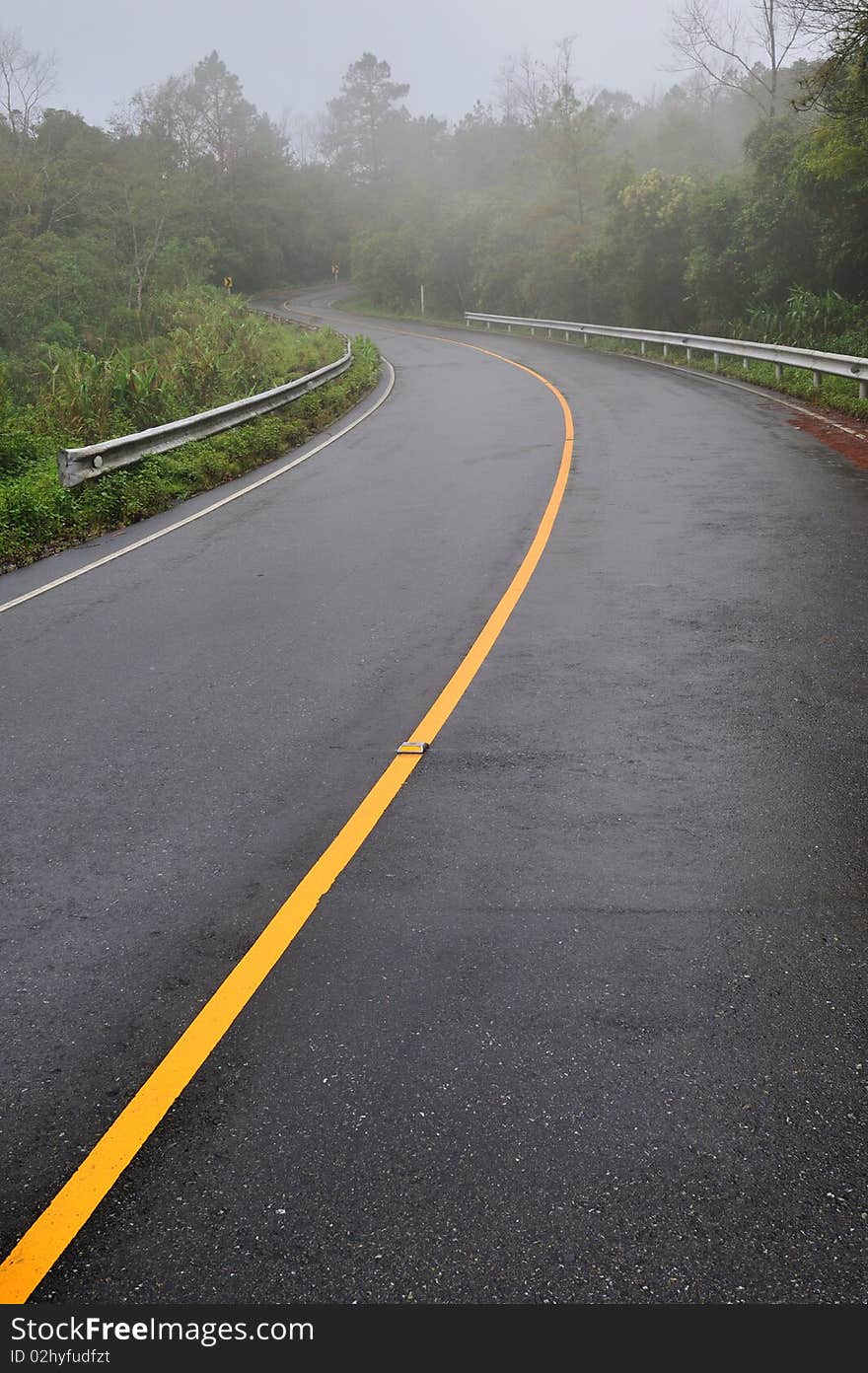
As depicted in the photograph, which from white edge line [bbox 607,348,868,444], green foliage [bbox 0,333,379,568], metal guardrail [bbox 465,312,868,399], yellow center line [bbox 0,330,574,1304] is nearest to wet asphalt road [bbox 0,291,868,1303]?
yellow center line [bbox 0,330,574,1304]

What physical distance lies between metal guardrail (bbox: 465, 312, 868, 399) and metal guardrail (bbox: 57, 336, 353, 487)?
33.5ft

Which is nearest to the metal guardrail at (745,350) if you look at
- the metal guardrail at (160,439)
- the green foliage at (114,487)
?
the green foliage at (114,487)

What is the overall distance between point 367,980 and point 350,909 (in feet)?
1.65

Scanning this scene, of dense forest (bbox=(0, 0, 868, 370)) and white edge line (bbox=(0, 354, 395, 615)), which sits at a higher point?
dense forest (bbox=(0, 0, 868, 370))

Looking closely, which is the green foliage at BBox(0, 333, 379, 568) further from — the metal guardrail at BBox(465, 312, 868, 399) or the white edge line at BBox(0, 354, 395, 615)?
the metal guardrail at BBox(465, 312, 868, 399)

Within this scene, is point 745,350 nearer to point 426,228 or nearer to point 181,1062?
point 181,1062

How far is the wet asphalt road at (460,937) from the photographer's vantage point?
8.65 feet

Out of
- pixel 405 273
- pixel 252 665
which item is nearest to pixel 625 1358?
pixel 252 665

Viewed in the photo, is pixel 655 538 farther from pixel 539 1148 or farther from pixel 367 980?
pixel 539 1148

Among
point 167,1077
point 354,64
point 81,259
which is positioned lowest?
point 167,1077

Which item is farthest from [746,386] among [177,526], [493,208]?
[493,208]

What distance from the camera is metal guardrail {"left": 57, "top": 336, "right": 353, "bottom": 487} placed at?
13.5 metres

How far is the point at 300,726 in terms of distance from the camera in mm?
6074

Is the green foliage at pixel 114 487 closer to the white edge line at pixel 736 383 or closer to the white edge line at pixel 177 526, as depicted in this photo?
the white edge line at pixel 177 526
